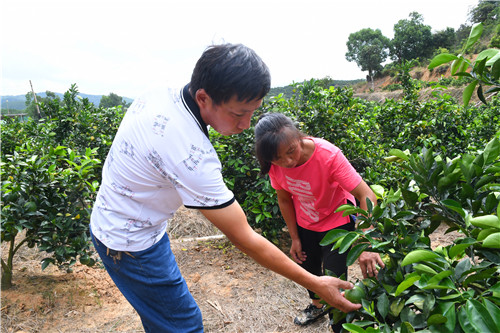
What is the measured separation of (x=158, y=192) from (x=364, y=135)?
3653 mm

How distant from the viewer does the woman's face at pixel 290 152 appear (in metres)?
1.92

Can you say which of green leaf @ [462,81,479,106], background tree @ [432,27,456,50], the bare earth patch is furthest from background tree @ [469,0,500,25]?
green leaf @ [462,81,479,106]

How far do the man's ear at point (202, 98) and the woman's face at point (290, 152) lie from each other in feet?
2.25

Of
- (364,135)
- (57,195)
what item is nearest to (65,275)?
(57,195)

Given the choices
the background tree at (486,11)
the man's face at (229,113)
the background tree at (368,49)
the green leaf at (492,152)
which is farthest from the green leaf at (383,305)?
the background tree at (368,49)

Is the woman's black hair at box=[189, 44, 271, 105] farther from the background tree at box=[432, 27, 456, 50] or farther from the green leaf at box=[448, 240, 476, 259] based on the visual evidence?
the background tree at box=[432, 27, 456, 50]

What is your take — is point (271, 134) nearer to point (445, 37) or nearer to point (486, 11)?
point (486, 11)

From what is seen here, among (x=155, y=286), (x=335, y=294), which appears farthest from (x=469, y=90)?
(x=155, y=286)

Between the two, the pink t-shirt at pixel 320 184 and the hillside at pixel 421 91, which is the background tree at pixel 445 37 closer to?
the hillside at pixel 421 91

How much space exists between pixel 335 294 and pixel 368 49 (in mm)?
57063

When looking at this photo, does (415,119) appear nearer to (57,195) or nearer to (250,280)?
(250,280)

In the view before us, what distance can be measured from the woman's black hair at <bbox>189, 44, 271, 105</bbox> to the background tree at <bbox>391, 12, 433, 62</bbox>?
1965 inches

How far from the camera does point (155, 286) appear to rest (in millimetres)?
1646

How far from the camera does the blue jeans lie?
5.32 feet
